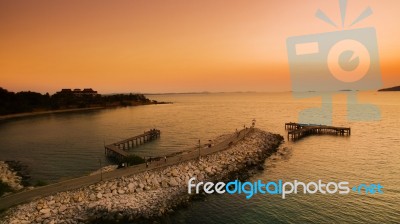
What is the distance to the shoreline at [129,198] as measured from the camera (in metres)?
20.8

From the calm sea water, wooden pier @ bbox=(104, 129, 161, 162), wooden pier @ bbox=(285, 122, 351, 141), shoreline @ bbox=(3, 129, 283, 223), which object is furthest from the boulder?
wooden pier @ bbox=(285, 122, 351, 141)

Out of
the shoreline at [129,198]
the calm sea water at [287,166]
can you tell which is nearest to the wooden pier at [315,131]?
the calm sea water at [287,166]

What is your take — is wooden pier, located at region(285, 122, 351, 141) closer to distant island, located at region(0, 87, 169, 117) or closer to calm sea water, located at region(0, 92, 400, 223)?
calm sea water, located at region(0, 92, 400, 223)

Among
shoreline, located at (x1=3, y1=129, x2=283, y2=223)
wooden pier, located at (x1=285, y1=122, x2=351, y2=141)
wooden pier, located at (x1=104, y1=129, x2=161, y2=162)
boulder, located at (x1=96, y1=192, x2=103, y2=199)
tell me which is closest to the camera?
shoreline, located at (x1=3, y1=129, x2=283, y2=223)

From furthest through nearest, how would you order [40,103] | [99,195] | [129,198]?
[40,103]
[129,198]
[99,195]

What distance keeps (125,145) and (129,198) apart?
1284 inches

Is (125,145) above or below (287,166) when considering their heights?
above

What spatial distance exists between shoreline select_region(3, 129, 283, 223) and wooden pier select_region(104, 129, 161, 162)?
1218 cm

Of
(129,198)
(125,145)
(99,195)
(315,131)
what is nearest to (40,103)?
(125,145)

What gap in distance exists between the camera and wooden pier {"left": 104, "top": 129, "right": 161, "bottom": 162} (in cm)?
4191

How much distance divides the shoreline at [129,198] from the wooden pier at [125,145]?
12184 millimetres

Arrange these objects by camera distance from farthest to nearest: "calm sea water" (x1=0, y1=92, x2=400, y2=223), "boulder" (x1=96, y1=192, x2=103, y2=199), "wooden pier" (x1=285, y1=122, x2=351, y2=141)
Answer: "wooden pier" (x1=285, y1=122, x2=351, y2=141)
"boulder" (x1=96, y1=192, x2=103, y2=199)
"calm sea water" (x1=0, y1=92, x2=400, y2=223)

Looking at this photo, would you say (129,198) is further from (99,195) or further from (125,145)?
(125,145)

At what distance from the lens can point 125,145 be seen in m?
54.8
